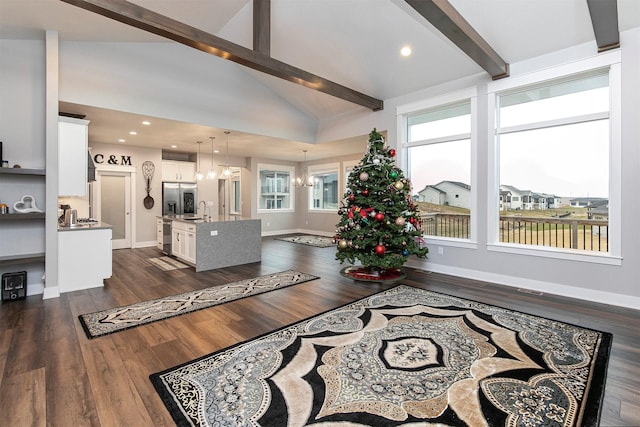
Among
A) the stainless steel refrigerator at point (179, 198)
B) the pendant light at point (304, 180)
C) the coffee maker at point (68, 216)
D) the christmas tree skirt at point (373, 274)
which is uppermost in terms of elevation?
the pendant light at point (304, 180)

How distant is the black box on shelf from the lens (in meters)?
3.75

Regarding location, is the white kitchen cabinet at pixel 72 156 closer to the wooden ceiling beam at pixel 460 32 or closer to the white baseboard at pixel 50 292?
the white baseboard at pixel 50 292

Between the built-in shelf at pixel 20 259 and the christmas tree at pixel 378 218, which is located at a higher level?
the christmas tree at pixel 378 218

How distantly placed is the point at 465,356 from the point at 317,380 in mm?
1203

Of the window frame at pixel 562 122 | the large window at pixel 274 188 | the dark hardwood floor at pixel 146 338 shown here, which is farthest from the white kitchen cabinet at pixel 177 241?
the window frame at pixel 562 122

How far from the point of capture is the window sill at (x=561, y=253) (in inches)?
142

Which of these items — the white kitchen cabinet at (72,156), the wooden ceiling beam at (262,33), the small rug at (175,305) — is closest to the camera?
the small rug at (175,305)

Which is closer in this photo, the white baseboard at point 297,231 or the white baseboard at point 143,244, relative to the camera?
the white baseboard at point 143,244

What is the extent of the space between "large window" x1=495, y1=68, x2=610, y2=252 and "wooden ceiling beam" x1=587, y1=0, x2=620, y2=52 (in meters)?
0.37

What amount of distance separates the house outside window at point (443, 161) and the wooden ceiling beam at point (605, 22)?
149 centimetres

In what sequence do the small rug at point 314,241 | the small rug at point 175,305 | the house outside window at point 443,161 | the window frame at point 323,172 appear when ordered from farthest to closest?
the window frame at point 323,172 < the small rug at point 314,241 < the house outside window at point 443,161 < the small rug at point 175,305

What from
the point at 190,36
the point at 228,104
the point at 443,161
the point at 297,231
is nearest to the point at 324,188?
the point at 297,231

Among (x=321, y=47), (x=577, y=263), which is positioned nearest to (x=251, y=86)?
(x=321, y=47)

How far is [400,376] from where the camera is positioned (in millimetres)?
2143
